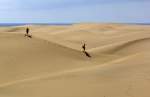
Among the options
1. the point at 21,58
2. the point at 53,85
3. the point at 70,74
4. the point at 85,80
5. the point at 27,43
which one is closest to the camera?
the point at 53,85

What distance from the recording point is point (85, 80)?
13.0 meters

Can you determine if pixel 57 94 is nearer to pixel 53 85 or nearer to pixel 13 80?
pixel 53 85

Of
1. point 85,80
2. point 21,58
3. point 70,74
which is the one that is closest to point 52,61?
point 21,58

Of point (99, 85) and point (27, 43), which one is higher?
point (27, 43)

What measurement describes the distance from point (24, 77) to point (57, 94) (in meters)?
2.89

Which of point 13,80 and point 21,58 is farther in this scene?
point 21,58

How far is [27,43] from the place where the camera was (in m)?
18.2

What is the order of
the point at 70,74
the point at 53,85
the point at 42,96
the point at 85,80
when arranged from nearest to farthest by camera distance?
the point at 42,96 < the point at 53,85 < the point at 85,80 < the point at 70,74

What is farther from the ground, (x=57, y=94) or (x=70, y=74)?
(x=70, y=74)

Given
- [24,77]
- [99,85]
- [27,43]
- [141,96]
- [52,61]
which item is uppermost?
[27,43]

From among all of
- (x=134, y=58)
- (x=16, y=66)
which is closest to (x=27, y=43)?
(x=16, y=66)

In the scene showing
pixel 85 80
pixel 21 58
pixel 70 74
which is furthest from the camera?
pixel 21 58

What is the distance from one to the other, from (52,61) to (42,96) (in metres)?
5.59

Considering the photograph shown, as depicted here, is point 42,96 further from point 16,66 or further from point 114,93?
point 16,66
